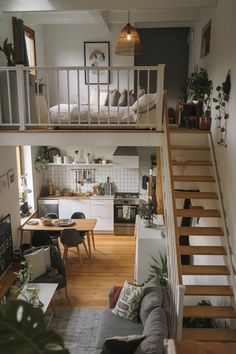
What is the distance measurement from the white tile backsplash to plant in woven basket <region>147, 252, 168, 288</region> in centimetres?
311

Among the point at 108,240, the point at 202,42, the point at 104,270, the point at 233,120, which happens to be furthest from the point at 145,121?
the point at 108,240

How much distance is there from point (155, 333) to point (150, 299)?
0.65m

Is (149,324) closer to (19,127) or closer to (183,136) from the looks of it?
(183,136)

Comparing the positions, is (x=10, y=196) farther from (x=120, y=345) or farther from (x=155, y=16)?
(x=155, y=16)

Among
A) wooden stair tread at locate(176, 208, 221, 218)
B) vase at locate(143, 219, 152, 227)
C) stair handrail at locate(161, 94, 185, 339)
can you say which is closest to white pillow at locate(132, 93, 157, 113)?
stair handrail at locate(161, 94, 185, 339)

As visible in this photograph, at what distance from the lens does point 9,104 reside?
446cm

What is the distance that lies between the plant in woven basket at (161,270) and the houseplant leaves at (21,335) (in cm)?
413

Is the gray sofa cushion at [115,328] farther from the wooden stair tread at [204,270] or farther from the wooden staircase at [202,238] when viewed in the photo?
the wooden stair tread at [204,270]

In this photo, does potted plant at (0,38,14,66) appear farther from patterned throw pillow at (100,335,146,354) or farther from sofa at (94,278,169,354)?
patterned throw pillow at (100,335,146,354)

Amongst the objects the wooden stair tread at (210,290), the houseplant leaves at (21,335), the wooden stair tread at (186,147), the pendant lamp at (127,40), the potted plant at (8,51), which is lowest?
the wooden stair tread at (210,290)

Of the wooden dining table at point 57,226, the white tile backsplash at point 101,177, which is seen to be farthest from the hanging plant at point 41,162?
the wooden dining table at point 57,226

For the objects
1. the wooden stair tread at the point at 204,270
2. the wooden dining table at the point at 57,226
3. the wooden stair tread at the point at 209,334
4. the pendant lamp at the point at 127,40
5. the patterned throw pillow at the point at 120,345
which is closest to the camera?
the patterned throw pillow at the point at 120,345

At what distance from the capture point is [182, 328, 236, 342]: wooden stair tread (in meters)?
3.47

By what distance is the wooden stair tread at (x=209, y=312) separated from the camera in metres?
3.60
